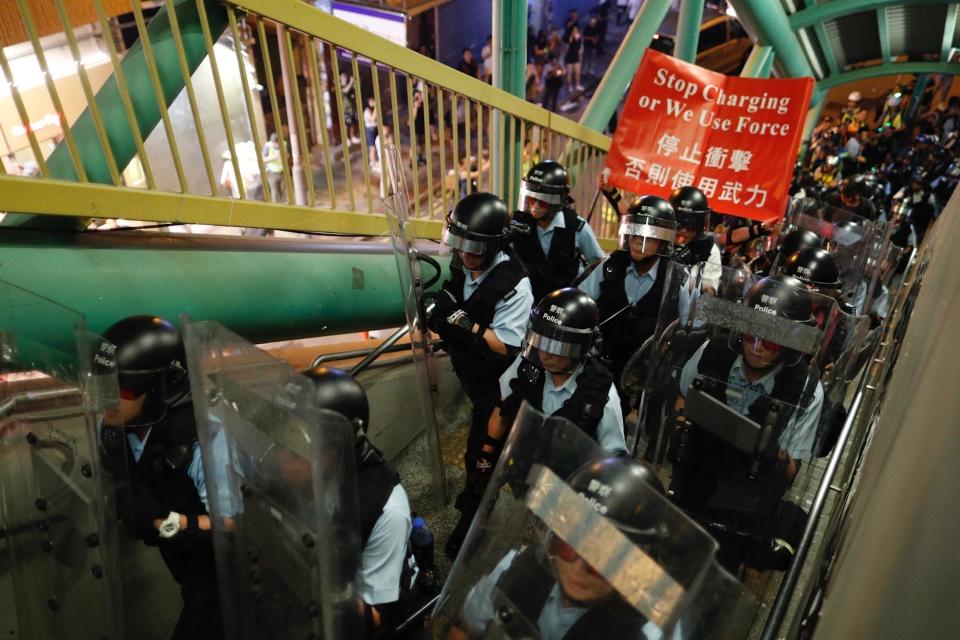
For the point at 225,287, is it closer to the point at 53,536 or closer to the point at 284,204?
the point at 284,204

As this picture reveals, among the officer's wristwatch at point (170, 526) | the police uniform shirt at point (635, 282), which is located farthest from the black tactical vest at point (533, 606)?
the police uniform shirt at point (635, 282)

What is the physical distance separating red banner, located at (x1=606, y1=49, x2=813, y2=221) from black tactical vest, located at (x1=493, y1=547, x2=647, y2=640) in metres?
4.61

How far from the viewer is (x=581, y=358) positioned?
2.33 m

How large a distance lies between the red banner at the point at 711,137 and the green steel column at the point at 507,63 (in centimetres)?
111

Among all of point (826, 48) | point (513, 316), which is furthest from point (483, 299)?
point (826, 48)

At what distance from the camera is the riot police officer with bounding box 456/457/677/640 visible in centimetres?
102

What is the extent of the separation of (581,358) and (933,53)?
13.8m

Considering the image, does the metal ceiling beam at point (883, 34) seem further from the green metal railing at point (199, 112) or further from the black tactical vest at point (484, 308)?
the black tactical vest at point (484, 308)

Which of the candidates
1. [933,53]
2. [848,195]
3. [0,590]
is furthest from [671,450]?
[933,53]

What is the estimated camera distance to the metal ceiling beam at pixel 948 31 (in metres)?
9.20

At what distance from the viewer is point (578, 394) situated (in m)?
2.31

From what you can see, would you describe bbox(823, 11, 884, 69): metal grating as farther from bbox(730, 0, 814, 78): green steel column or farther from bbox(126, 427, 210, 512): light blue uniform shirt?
bbox(126, 427, 210, 512): light blue uniform shirt

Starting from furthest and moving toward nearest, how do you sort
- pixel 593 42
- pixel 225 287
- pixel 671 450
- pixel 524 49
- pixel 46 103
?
pixel 593 42 < pixel 524 49 < pixel 46 103 < pixel 225 287 < pixel 671 450

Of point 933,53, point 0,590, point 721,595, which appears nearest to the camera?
point 721,595
